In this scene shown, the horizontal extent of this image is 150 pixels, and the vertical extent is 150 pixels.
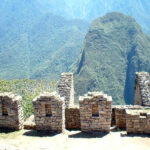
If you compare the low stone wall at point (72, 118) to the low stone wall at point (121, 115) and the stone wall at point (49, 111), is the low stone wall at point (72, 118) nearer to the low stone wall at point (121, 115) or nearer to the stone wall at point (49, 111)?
the stone wall at point (49, 111)

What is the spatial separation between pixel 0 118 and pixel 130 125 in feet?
21.1

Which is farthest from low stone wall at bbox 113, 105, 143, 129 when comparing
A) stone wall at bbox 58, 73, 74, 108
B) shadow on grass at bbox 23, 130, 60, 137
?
shadow on grass at bbox 23, 130, 60, 137

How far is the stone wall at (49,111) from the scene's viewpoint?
11408 mm

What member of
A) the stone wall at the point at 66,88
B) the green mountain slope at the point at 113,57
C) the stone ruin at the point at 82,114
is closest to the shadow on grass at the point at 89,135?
the stone ruin at the point at 82,114

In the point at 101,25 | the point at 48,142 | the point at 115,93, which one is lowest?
the point at 115,93

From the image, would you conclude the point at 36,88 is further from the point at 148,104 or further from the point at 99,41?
the point at 99,41

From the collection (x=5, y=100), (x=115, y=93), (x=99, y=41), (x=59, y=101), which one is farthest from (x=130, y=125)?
(x=99, y=41)

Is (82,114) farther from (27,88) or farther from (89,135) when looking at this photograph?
(27,88)

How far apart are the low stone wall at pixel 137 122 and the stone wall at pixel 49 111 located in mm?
3163

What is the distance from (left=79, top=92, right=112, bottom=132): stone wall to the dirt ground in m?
0.39

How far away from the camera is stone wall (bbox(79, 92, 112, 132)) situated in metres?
11.2

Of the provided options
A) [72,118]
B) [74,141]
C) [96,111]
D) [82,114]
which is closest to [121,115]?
[96,111]

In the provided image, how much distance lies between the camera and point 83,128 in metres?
11.8

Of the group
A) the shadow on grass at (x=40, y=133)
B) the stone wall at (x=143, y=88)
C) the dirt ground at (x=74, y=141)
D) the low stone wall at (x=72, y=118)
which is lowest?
the dirt ground at (x=74, y=141)
